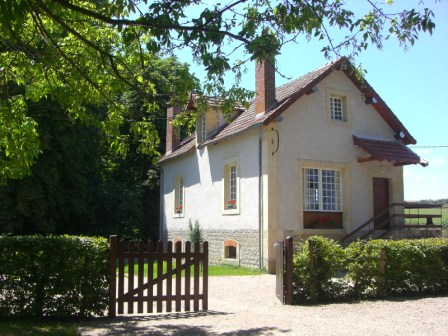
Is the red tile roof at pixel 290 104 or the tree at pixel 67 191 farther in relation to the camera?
the tree at pixel 67 191

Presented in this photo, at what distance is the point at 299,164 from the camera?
18.1 meters

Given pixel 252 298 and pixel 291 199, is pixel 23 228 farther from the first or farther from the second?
pixel 252 298

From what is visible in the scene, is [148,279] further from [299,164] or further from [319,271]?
[299,164]

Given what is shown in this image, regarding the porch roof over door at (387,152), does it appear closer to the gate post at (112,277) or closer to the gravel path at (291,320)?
the gravel path at (291,320)

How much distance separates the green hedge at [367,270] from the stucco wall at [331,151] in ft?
21.2

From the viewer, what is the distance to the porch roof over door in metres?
18.5

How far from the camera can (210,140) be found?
20891 millimetres

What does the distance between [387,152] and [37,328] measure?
14818mm

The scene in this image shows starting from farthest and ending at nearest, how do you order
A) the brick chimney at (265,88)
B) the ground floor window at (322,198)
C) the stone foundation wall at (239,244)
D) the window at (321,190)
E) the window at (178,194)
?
the window at (178,194) < the window at (321,190) < the ground floor window at (322,198) < the brick chimney at (265,88) < the stone foundation wall at (239,244)

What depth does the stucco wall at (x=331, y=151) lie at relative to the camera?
697 inches

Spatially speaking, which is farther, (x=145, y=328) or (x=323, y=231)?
(x=323, y=231)

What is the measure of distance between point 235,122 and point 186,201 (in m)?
5.24

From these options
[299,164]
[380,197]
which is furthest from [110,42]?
[380,197]

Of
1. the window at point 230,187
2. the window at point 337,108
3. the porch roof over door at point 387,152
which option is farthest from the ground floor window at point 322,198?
the window at point 230,187
